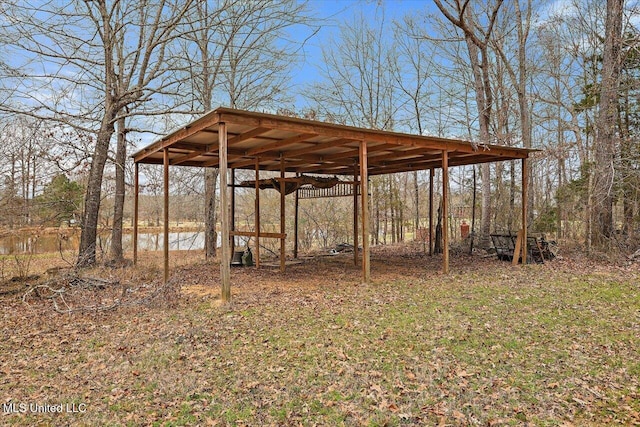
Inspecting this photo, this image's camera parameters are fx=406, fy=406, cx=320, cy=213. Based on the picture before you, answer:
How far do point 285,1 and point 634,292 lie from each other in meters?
9.19

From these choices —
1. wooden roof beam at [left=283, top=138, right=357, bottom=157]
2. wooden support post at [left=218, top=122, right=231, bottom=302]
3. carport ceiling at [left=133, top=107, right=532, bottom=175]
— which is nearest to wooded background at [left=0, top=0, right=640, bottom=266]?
carport ceiling at [left=133, top=107, right=532, bottom=175]

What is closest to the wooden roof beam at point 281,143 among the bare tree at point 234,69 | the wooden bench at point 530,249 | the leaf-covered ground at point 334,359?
the leaf-covered ground at point 334,359

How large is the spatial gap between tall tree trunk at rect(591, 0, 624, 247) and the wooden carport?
245cm

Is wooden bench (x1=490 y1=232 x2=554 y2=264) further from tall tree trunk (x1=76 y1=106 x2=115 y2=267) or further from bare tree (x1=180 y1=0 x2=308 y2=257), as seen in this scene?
tall tree trunk (x1=76 y1=106 x2=115 y2=267)

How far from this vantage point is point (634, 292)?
20.2 ft

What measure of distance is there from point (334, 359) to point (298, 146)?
5.13 metres

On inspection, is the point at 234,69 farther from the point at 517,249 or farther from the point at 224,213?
the point at 517,249

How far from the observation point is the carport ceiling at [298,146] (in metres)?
5.88

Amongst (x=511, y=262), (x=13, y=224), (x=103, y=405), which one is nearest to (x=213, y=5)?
(x=13, y=224)

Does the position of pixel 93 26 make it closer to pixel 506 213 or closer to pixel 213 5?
pixel 213 5

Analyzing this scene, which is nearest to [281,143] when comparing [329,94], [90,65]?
[90,65]

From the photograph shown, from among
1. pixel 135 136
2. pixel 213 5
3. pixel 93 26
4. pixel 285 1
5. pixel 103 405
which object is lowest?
pixel 103 405

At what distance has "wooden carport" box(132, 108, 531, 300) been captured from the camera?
18.3ft

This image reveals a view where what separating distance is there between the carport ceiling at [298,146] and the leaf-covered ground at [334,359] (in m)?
2.52
